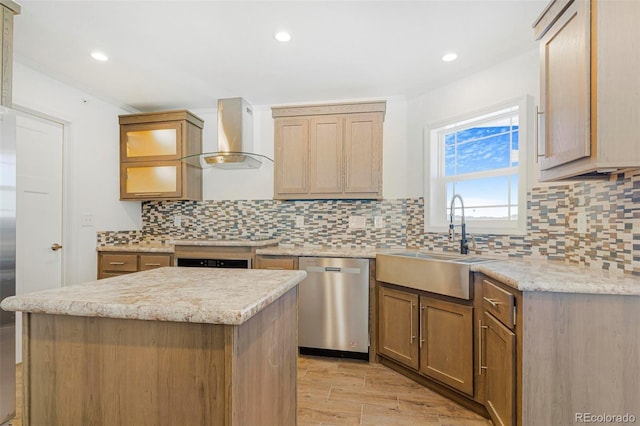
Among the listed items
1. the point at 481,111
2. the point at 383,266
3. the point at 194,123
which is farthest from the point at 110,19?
the point at 481,111

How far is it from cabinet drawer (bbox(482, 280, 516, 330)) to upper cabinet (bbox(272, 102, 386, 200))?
4.86 feet

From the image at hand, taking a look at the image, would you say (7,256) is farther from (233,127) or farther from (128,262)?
(233,127)

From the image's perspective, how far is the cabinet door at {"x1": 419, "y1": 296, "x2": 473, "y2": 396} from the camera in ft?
6.76

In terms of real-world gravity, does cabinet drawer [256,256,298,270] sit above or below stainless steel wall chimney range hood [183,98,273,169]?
below

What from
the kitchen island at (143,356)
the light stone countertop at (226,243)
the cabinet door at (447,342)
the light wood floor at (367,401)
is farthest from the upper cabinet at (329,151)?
the kitchen island at (143,356)

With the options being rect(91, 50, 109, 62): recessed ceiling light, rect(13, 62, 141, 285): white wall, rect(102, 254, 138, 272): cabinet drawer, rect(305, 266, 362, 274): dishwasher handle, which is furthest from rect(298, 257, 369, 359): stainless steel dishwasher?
rect(91, 50, 109, 62): recessed ceiling light

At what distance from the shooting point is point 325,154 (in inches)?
127

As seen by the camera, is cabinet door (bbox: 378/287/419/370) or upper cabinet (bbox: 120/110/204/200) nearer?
cabinet door (bbox: 378/287/419/370)

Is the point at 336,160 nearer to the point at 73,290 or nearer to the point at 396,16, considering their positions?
the point at 396,16

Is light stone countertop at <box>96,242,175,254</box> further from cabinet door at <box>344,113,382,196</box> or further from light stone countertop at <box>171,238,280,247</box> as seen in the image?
cabinet door at <box>344,113,382,196</box>

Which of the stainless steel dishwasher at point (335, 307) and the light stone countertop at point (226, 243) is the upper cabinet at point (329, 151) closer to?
the light stone countertop at point (226, 243)

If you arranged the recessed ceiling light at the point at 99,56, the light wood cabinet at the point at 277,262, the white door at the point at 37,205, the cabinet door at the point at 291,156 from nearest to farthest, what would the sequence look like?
the recessed ceiling light at the point at 99,56, the white door at the point at 37,205, the light wood cabinet at the point at 277,262, the cabinet door at the point at 291,156

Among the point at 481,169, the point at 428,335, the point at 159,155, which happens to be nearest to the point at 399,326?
the point at 428,335

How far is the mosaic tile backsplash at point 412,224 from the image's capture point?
5.76 feet
